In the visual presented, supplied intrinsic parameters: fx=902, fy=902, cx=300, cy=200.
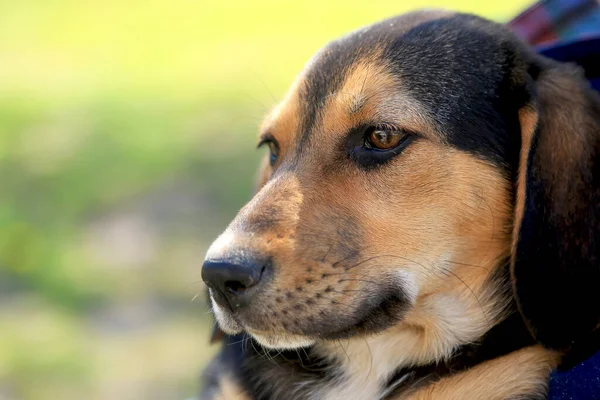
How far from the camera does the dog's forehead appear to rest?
3.61 m

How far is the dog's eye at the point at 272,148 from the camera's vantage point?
4.09m

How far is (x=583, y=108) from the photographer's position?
355 cm

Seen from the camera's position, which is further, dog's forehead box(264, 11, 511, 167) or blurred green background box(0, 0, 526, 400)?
blurred green background box(0, 0, 526, 400)

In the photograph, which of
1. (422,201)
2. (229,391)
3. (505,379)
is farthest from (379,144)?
(229,391)

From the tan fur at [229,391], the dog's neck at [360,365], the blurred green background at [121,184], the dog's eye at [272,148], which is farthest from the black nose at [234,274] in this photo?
the blurred green background at [121,184]

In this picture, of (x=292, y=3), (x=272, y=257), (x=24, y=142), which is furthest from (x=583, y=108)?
(x=292, y=3)

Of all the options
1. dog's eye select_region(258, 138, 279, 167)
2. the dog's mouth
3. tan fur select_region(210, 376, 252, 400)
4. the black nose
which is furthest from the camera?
dog's eye select_region(258, 138, 279, 167)

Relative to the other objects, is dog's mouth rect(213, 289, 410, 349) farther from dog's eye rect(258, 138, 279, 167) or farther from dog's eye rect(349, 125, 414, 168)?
dog's eye rect(258, 138, 279, 167)

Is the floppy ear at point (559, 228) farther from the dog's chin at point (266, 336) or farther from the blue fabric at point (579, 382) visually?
the dog's chin at point (266, 336)

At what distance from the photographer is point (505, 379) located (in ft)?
11.5

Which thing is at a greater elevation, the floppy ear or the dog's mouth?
the floppy ear

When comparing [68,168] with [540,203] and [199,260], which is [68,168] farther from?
[540,203]

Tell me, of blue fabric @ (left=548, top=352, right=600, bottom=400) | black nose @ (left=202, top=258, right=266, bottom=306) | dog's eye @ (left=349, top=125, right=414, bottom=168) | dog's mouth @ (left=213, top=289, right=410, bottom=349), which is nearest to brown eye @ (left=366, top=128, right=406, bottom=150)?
dog's eye @ (left=349, top=125, right=414, bottom=168)

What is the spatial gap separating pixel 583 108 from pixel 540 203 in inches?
17.9
